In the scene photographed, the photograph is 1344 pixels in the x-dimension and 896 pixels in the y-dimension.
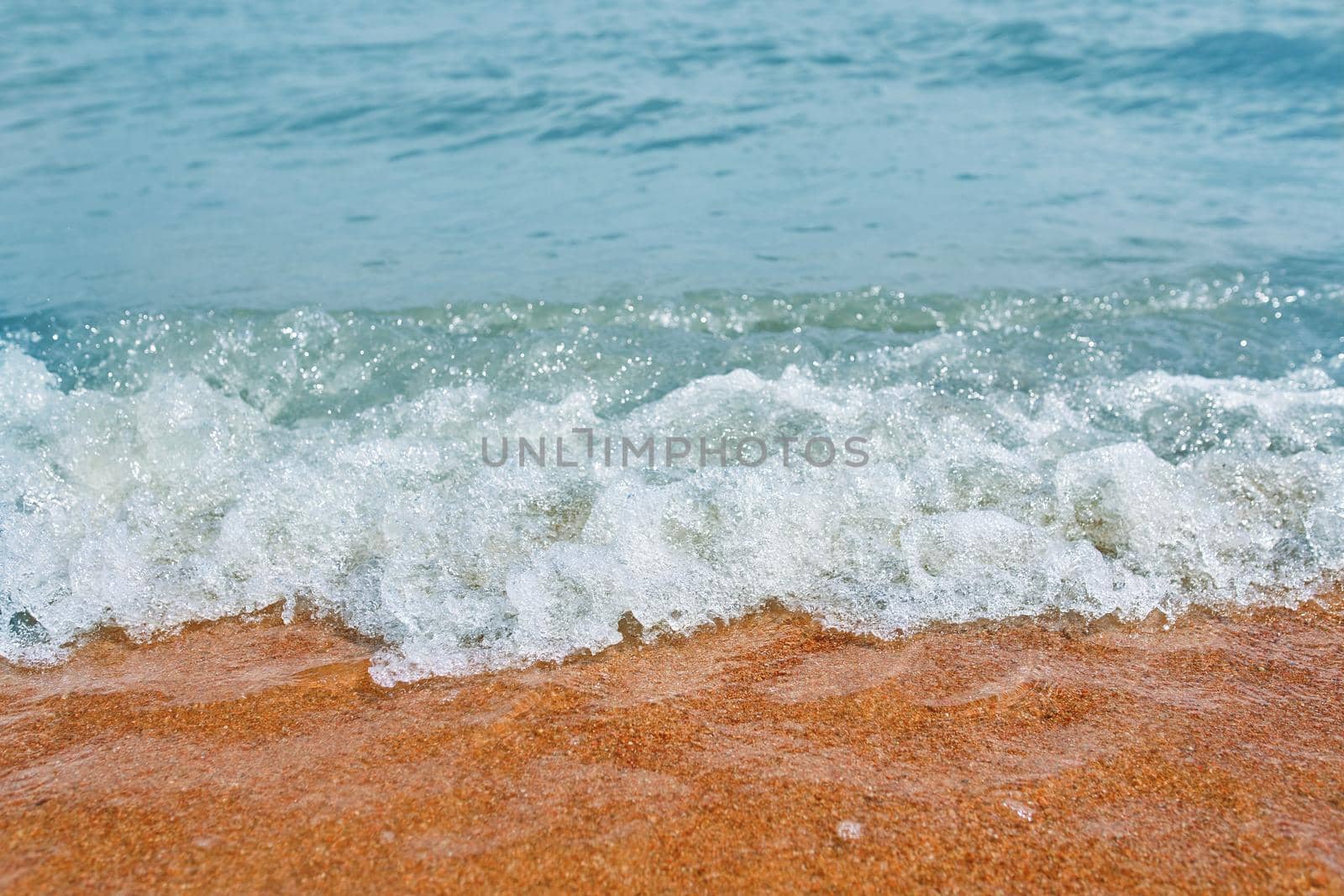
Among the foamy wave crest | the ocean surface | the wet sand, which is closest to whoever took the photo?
the wet sand

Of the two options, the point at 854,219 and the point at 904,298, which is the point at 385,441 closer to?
the point at 904,298

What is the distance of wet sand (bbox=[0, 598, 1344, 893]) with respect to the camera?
1.61 metres

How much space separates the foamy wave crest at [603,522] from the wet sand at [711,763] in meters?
0.12

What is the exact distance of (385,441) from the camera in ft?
9.65

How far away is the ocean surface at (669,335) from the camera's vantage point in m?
2.43

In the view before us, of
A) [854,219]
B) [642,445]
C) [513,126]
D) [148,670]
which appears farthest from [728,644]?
[513,126]

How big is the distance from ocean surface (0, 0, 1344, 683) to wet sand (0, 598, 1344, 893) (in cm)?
14

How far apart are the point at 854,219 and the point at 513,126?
3030 millimetres

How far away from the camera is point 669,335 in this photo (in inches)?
160

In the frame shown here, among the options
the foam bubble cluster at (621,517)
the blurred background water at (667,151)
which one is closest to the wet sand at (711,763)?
the foam bubble cluster at (621,517)

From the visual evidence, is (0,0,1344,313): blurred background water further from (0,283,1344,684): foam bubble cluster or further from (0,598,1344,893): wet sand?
(0,598,1344,893): wet sand

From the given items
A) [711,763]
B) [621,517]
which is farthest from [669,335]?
[711,763]

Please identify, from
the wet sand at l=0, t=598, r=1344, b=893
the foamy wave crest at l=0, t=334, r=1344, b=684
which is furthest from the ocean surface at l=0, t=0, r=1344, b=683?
the wet sand at l=0, t=598, r=1344, b=893

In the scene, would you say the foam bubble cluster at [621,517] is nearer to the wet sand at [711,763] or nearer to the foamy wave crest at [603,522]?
the foamy wave crest at [603,522]
